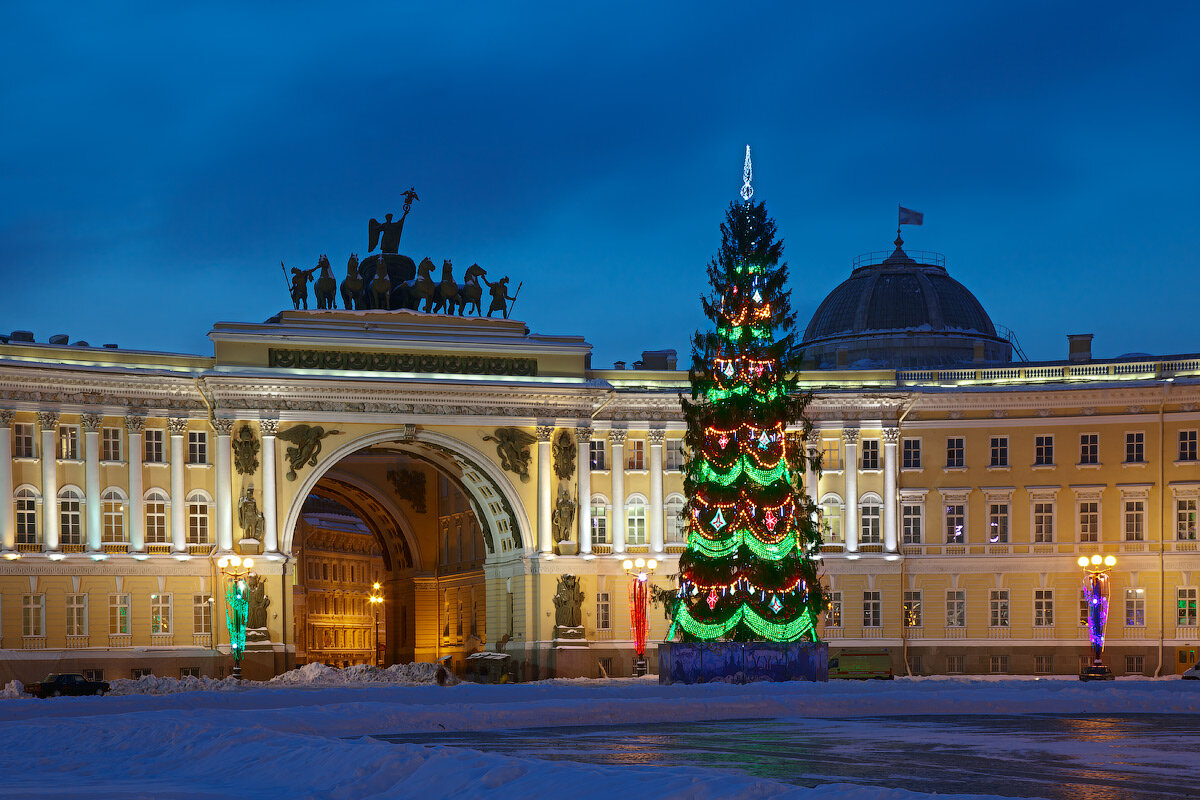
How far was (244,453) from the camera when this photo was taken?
2574 inches

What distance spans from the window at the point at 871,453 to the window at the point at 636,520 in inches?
370

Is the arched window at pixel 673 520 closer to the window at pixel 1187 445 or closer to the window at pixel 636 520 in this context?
the window at pixel 636 520

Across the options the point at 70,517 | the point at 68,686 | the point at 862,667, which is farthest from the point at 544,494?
the point at 68,686

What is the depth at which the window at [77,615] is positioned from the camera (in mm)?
63062

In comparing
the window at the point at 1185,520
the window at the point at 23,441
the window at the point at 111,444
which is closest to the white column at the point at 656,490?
the window at the point at 1185,520

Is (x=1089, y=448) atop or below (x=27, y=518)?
atop

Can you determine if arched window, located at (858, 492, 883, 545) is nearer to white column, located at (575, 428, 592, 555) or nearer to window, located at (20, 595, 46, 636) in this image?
white column, located at (575, 428, 592, 555)

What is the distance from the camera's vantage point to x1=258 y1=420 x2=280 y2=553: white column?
6550cm

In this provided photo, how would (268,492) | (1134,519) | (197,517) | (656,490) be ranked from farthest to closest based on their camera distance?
(656,490) → (1134,519) → (197,517) → (268,492)

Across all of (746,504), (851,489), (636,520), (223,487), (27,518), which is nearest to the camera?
(746,504)

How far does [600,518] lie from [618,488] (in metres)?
1.49

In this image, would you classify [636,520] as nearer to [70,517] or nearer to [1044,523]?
[1044,523]

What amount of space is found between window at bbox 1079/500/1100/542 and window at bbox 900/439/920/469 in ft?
22.2

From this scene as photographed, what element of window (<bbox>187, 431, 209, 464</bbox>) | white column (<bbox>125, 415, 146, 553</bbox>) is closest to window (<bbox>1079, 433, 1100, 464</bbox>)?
window (<bbox>187, 431, 209, 464</bbox>)
